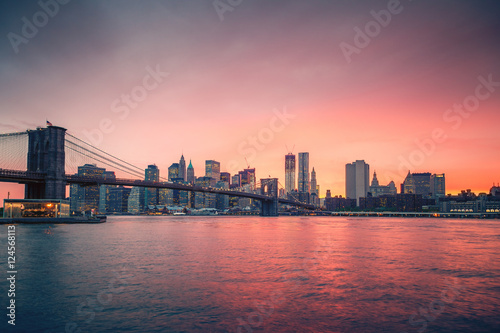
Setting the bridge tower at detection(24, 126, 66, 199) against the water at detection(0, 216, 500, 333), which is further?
the bridge tower at detection(24, 126, 66, 199)

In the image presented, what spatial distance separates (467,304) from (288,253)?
58.1ft

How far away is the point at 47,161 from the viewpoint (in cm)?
8325

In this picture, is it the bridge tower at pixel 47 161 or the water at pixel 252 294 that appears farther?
the bridge tower at pixel 47 161

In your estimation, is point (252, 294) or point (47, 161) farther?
point (47, 161)

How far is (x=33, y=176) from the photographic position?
257 ft

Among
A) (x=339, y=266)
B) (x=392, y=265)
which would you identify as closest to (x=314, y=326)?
(x=339, y=266)

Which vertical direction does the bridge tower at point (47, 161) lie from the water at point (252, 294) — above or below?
above

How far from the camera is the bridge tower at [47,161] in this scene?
81438mm

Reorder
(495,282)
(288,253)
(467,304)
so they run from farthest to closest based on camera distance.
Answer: (288,253) < (495,282) < (467,304)

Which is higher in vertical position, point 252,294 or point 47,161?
point 47,161

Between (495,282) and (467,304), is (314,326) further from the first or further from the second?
(495,282)

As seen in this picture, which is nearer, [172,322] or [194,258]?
[172,322]

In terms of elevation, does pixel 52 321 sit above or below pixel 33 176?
below

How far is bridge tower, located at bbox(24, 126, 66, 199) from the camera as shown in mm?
81438
